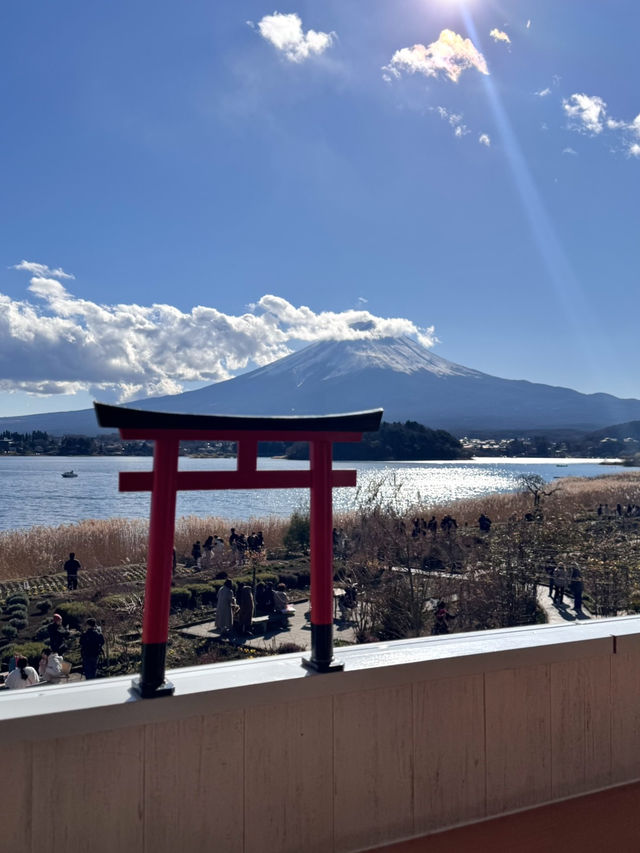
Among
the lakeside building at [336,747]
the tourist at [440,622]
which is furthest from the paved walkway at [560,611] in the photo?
the lakeside building at [336,747]

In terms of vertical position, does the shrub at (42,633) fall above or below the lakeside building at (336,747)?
below

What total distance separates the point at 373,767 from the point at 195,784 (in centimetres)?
50

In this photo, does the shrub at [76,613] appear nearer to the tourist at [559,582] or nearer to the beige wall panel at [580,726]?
the tourist at [559,582]

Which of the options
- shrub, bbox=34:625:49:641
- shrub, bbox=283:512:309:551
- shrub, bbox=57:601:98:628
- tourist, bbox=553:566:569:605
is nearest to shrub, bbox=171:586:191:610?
shrub, bbox=57:601:98:628

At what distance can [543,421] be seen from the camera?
14488 centimetres

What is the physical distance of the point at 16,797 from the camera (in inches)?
57.3

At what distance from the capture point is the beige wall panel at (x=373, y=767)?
1.80 meters

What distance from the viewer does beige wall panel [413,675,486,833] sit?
192cm

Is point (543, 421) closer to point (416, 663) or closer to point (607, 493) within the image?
point (607, 493)

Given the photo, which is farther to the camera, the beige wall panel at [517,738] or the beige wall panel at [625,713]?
the beige wall panel at [625,713]

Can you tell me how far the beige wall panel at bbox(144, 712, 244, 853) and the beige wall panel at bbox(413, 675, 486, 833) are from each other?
539 mm

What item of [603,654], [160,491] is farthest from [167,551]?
[603,654]

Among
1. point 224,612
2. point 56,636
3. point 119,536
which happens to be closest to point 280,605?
point 224,612

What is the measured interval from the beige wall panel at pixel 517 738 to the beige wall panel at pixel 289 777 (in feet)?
1.80
